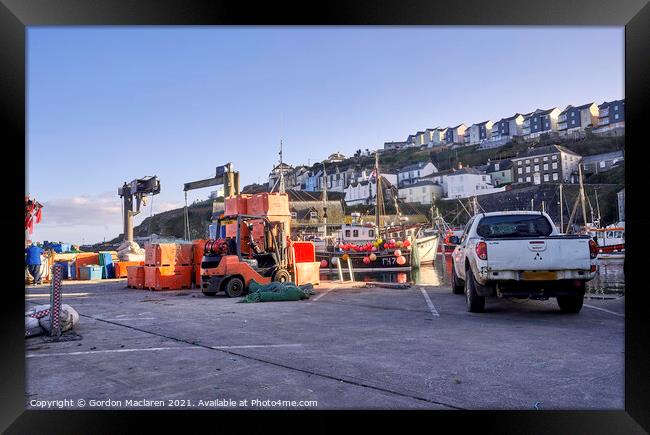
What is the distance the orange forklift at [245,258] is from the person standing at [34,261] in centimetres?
853

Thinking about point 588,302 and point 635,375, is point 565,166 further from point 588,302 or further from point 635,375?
point 635,375

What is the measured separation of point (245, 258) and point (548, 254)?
9.36 m

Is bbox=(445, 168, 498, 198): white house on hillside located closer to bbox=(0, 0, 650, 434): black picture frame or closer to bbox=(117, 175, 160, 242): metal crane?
bbox=(117, 175, 160, 242): metal crane

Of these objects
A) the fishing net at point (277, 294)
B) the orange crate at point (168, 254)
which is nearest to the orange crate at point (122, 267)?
the orange crate at point (168, 254)

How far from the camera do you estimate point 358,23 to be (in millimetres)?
5145

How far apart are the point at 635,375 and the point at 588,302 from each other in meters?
7.28

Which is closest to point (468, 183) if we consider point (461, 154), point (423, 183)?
point (423, 183)

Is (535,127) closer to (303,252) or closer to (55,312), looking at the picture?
(303,252)

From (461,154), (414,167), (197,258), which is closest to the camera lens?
(197,258)

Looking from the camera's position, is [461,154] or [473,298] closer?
[473,298]

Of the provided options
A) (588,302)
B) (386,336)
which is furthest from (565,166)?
(386,336)

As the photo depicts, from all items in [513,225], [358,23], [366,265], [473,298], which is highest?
[358,23]

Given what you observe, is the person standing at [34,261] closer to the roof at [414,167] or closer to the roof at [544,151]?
the roof at [544,151]

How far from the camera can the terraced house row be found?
96.3 metres
